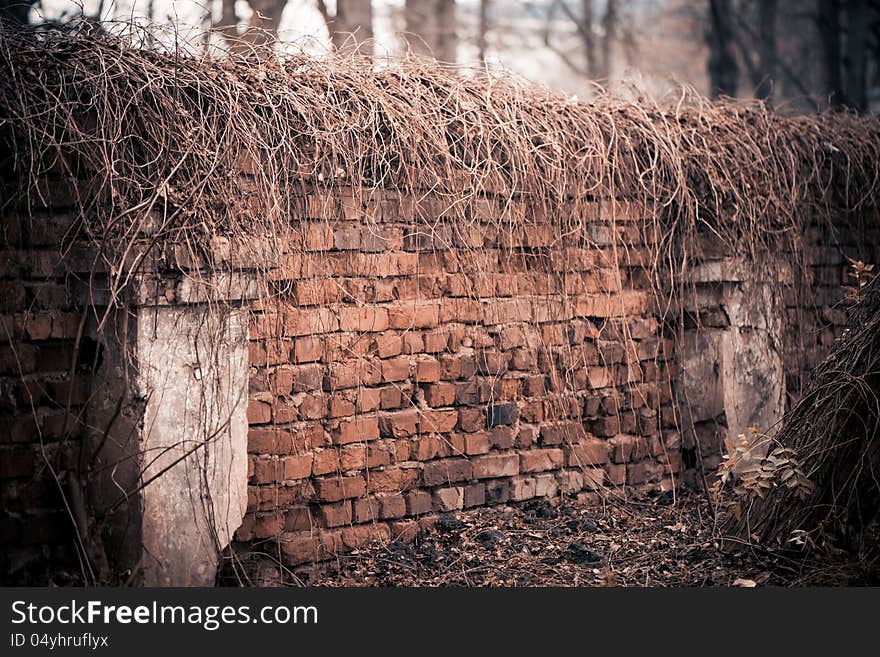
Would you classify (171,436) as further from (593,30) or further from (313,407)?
(593,30)

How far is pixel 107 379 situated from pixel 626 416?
8.54 feet

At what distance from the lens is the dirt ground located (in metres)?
3.53

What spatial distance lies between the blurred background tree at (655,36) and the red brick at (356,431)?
4.11 m

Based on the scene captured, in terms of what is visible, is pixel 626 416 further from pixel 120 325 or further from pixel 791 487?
pixel 120 325

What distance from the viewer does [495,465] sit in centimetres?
420

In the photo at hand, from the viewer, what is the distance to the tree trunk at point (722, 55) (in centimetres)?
1233

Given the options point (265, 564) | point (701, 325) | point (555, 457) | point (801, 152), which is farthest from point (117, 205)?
point (801, 152)

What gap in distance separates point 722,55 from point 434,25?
4164 millimetres

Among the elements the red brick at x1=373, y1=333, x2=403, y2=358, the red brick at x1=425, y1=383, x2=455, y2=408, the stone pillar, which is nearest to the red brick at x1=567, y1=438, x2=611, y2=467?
the red brick at x1=425, y1=383, x2=455, y2=408

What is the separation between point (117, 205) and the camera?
10.2 ft

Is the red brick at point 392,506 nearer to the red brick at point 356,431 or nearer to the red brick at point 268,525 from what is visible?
the red brick at point 356,431

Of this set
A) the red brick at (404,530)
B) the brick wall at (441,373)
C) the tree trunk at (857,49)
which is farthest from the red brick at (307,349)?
the tree trunk at (857,49)

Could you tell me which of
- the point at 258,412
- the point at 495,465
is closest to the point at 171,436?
the point at 258,412

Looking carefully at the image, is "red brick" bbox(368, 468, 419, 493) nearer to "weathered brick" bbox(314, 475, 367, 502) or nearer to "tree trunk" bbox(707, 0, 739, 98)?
"weathered brick" bbox(314, 475, 367, 502)
